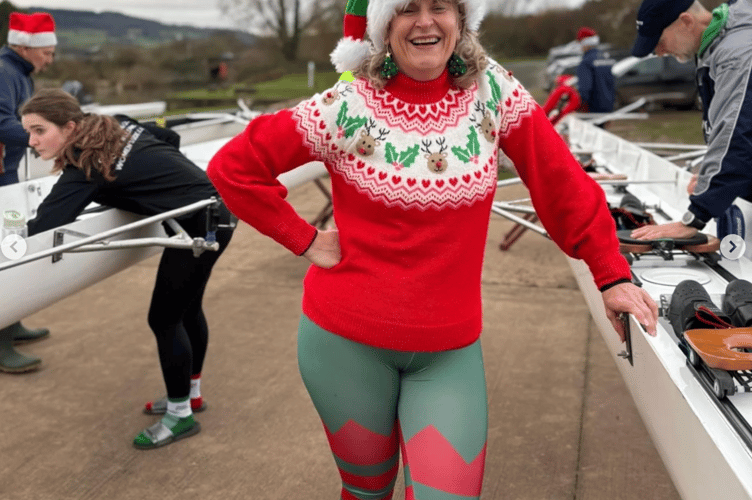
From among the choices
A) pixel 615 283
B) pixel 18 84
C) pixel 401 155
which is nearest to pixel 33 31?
pixel 18 84

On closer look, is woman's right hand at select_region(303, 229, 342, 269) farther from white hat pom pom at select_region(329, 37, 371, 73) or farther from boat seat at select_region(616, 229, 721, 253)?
boat seat at select_region(616, 229, 721, 253)

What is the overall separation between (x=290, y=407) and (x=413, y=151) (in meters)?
2.40

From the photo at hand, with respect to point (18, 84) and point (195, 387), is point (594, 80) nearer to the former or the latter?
point (18, 84)

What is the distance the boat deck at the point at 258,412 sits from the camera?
320cm

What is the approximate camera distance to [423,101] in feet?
5.92

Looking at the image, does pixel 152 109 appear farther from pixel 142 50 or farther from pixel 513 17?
pixel 513 17

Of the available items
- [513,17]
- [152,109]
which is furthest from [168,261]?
[513,17]

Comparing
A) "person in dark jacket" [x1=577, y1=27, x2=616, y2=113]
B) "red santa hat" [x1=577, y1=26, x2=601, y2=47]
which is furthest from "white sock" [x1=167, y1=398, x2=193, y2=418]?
"red santa hat" [x1=577, y1=26, x2=601, y2=47]

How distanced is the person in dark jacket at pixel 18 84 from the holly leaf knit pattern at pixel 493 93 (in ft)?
11.0

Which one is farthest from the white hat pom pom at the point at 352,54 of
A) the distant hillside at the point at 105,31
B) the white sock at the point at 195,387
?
the distant hillside at the point at 105,31

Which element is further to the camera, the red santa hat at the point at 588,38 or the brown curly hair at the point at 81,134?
the red santa hat at the point at 588,38

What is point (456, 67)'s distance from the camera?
182cm

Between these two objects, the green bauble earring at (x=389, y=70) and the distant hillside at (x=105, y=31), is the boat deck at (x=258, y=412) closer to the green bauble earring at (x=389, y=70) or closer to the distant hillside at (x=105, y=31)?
the green bauble earring at (x=389, y=70)

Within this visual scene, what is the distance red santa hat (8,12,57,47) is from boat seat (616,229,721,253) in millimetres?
3676
